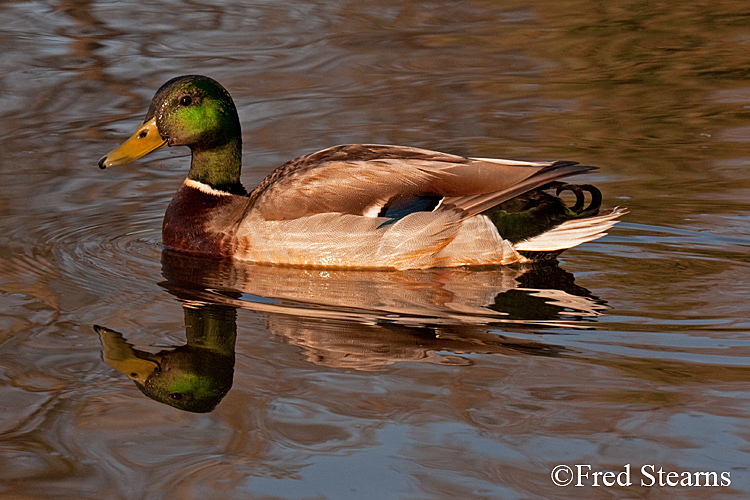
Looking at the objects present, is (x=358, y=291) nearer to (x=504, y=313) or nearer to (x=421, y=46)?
(x=504, y=313)

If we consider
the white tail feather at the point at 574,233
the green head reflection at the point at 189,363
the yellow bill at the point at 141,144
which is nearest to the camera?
the green head reflection at the point at 189,363

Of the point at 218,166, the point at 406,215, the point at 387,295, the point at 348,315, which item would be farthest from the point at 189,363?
the point at 218,166

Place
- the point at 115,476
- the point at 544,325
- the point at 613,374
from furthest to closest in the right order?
the point at 544,325 < the point at 613,374 < the point at 115,476

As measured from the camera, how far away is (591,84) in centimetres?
1020

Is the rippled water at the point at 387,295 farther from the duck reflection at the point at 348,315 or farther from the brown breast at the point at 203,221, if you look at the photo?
the brown breast at the point at 203,221

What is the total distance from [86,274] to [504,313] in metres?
2.52

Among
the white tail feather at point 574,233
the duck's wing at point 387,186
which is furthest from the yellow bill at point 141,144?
the white tail feather at point 574,233

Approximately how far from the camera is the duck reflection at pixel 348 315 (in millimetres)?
5121

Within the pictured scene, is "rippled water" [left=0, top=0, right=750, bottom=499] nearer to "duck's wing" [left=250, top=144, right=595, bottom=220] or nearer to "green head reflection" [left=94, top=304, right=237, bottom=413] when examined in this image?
"green head reflection" [left=94, top=304, right=237, bottom=413]

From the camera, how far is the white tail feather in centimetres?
641

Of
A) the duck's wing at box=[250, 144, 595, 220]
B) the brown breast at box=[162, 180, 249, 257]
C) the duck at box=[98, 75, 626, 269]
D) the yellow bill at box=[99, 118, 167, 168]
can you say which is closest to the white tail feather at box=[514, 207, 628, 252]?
the duck at box=[98, 75, 626, 269]

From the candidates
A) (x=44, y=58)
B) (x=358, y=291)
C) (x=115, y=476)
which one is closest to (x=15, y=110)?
(x=44, y=58)

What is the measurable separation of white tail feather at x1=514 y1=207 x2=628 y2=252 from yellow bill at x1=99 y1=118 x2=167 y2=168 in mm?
2499

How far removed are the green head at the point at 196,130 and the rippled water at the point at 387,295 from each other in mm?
576
